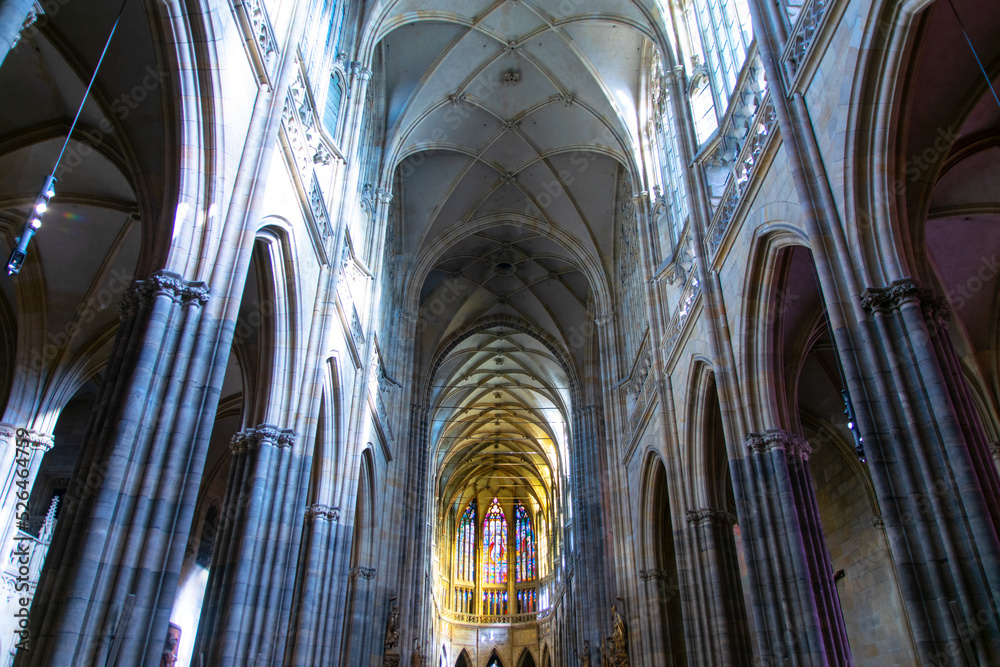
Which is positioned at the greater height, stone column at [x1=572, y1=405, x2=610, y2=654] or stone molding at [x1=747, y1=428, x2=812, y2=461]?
stone column at [x1=572, y1=405, x2=610, y2=654]

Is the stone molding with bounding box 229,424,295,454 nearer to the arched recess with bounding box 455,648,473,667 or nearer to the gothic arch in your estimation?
the gothic arch

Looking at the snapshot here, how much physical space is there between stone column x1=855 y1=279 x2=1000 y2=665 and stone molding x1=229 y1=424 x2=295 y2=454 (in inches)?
314

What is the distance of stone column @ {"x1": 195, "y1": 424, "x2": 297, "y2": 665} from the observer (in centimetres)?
941

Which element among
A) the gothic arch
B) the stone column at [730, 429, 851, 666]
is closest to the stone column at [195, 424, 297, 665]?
the stone column at [730, 429, 851, 666]

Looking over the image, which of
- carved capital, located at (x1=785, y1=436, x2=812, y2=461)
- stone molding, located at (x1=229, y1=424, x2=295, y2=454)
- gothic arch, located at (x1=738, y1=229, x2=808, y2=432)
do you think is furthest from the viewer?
gothic arch, located at (x1=738, y1=229, x2=808, y2=432)

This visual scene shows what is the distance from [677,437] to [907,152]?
850cm

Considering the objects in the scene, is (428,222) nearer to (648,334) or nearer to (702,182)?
(648,334)

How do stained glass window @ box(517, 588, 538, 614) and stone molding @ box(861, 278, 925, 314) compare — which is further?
stained glass window @ box(517, 588, 538, 614)

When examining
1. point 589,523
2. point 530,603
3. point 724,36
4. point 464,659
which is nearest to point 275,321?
point 724,36

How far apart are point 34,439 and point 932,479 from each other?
15020mm

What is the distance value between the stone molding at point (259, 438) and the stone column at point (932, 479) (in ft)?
26.2

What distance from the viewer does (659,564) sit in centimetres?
1830

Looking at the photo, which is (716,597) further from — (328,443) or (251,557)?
(251,557)

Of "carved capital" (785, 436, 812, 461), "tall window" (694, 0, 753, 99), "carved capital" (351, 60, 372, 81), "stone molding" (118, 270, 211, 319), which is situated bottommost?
"carved capital" (785, 436, 812, 461)
